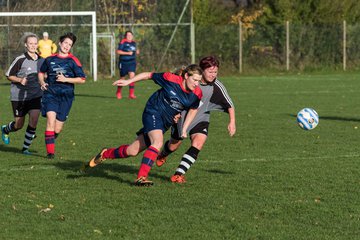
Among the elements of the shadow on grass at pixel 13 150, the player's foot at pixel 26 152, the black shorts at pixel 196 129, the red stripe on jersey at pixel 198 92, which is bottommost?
the shadow on grass at pixel 13 150

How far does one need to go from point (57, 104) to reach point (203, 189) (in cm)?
382

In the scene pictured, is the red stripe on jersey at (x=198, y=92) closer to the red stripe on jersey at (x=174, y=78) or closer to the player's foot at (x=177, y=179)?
the red stripe on jersey at (x=174, y=78)

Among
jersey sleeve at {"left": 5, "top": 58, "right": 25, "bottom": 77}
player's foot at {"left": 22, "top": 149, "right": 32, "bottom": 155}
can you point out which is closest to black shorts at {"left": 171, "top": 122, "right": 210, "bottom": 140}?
player's foot at {"left": 22, "top": 149, "right": 32, "bottom": 155}

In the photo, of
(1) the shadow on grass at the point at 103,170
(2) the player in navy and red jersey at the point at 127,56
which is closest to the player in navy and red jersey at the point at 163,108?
(1) the shadow on grass at the point at 103,170

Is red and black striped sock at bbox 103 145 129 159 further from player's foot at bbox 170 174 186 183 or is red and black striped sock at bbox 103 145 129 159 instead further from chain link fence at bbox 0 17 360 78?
chain link fence at bbox 0 17 360 78

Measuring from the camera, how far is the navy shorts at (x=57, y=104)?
12.9m

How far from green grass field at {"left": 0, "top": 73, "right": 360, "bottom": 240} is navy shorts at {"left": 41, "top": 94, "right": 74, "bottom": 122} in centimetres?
65

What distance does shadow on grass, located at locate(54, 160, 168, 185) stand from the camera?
425 inches

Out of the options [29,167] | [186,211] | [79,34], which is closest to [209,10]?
[79,34]

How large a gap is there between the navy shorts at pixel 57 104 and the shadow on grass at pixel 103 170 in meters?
1.04

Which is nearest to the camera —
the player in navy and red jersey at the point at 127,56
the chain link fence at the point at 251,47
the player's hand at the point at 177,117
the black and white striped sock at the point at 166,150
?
the player's hand at the point at 177,117

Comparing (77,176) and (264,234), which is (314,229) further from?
(77,176)

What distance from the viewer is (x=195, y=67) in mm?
9875

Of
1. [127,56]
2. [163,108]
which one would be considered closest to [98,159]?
[163,108]
